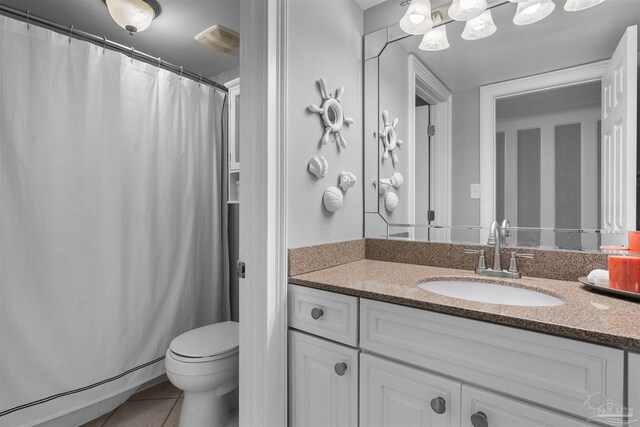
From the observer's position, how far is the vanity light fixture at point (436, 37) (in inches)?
57.7

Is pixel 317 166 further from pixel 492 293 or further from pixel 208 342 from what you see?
pixel 208 342

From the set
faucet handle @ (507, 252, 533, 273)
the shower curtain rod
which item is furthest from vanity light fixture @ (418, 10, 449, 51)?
the shower curtain rod

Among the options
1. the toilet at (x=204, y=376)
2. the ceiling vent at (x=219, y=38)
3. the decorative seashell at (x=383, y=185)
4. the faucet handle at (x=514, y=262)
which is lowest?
the toilet at (x=204, y=376)

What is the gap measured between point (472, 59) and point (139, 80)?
5.97 feet

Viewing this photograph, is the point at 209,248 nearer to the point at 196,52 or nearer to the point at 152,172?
the point at 152,172

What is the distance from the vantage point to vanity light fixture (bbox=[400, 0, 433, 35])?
1.40 meters

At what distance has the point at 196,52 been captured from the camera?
227cm

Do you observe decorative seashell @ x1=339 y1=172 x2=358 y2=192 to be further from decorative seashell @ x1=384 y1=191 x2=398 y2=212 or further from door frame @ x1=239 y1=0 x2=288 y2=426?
door frame @ x1=239 y1=0 x2=288 y2=426

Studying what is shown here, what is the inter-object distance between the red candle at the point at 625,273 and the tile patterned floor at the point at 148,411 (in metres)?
1.98

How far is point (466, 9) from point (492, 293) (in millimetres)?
1134

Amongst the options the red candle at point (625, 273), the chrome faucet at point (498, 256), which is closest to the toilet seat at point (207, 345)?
the chrome faucet at point (498, 256)

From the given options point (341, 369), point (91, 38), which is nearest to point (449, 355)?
point (341, 369)

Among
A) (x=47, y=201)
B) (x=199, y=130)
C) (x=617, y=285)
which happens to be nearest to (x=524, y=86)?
(x=617, y=285)

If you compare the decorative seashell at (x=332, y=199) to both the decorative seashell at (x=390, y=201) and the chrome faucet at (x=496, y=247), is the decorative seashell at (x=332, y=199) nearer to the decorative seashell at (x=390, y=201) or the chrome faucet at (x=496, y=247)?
the decorative seashell at (x=390, y=201)
